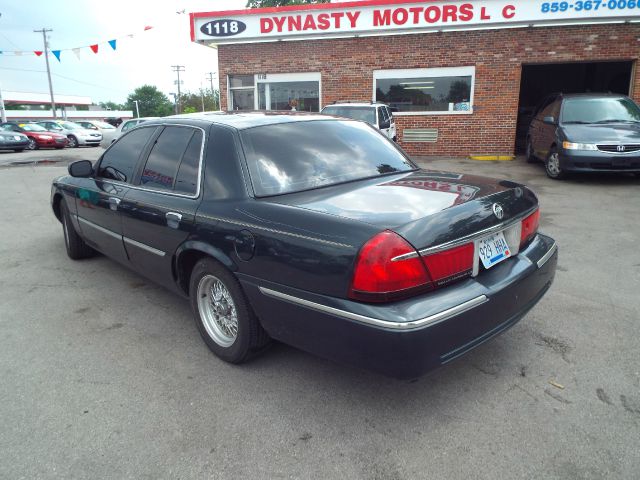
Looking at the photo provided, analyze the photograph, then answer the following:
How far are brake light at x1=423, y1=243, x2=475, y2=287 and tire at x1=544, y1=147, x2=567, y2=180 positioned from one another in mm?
8025

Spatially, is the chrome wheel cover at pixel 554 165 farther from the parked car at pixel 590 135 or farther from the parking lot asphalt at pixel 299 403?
the parking lot asphalt at pixel 299 403

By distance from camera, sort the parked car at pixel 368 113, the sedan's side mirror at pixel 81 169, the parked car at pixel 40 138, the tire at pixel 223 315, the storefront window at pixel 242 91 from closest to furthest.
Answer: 1. the tire at pixel 223 315
2. the sedan's side mirror at pixel 81 169
3. the parked car at pixel 368 113
4. the storefront window at pixel 242 91
5. the parked car at pixel 40 138

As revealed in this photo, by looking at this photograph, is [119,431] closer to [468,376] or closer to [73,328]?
[73,328]

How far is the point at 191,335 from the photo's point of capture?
350cm

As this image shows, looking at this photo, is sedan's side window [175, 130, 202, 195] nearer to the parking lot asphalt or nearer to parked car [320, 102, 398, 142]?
the parking lot asphalt

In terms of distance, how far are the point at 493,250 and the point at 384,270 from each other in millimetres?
794

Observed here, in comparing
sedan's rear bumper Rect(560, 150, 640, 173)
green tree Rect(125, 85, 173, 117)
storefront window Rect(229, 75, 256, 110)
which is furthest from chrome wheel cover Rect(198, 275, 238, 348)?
green tree Rect(125, 85, 173, 117)

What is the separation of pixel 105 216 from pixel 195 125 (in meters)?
1.36

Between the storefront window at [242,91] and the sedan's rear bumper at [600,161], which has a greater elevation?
the storefront window at [242,91]

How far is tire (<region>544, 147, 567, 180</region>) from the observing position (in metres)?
→ 9.40

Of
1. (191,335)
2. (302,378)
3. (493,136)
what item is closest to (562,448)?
(302,378)

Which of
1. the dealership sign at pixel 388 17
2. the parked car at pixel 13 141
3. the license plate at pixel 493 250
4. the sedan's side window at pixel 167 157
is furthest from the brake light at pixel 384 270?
the parked car at pixel 13 141

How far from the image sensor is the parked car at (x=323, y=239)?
2186 mm

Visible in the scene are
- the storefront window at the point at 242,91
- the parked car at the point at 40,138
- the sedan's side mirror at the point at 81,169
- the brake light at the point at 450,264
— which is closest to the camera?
the brake light at the point at 450,264
